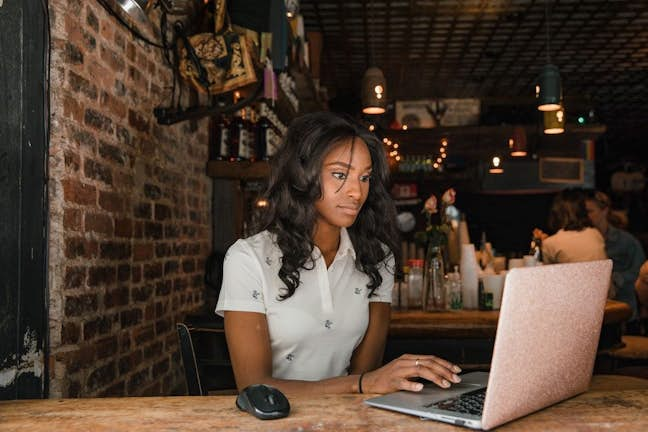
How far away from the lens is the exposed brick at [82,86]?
2160mm

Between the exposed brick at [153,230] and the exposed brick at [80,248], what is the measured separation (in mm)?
561

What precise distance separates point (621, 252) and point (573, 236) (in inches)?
35.5

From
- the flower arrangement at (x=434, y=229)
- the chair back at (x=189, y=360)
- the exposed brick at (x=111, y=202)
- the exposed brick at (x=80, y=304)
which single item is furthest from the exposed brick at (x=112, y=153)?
the flower arrangement at (x=434, y=229)

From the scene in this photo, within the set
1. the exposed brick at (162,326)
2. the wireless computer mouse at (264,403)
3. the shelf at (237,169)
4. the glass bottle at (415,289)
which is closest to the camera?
the wireless computer mouse at (264,403)

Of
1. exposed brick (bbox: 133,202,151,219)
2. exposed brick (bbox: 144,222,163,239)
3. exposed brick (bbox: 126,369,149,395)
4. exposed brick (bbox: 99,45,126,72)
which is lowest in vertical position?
exposed brick (bbox: 126,369,149,395)

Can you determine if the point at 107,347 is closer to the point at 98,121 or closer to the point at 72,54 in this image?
the point at 98,121

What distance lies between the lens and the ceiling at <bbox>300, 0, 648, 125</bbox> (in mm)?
5418

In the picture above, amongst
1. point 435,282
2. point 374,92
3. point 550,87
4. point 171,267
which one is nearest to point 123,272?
point 171,267

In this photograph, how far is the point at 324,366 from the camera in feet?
6.78

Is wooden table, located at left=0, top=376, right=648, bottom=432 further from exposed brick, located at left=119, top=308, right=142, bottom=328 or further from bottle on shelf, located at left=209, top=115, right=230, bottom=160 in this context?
bottle on shelf, located at left=209, top=115, right=230, bottom=160

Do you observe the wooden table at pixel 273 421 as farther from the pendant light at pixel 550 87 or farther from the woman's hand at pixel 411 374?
the pendant light at pixel 550 87

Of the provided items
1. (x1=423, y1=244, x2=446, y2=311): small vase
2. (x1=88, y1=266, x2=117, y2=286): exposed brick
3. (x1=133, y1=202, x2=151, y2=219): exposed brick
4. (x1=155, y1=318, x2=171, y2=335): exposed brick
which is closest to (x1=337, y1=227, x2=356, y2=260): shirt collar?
(x1=88, y1=266, x2=117, y2=286): exposed brick

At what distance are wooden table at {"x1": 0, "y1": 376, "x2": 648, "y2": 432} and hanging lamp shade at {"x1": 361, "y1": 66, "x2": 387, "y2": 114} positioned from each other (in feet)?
10.2

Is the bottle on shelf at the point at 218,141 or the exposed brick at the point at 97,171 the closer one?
the exposed brick at the point at 97,171
